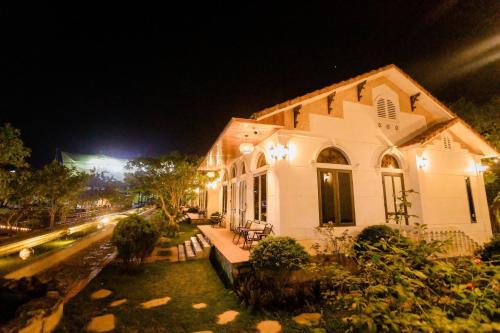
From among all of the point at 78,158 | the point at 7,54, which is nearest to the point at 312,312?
the point at 7,54

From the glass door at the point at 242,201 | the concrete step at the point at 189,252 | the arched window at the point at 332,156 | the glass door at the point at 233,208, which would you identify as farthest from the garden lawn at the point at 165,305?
the arched window at the point at 332,156

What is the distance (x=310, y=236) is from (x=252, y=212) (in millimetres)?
3020

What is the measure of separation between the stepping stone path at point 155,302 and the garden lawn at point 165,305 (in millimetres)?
115

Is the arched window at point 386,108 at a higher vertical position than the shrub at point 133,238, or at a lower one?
higher

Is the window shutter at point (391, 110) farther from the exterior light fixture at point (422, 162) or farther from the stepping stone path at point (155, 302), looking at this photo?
the stepping stone path at point (155, 302)

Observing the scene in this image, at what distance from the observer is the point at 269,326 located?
4.45 m

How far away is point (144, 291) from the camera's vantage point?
593 centimetres

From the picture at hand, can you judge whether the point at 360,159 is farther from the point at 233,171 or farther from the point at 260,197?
the point at 233,171

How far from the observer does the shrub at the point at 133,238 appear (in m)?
6.94

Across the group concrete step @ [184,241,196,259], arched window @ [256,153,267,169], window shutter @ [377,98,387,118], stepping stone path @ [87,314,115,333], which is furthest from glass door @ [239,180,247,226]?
stepping stone path @ [87,314,115,333]

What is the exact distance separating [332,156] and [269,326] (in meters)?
6.00

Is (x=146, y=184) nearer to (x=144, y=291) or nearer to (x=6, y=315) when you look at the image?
(x=144, y=291)

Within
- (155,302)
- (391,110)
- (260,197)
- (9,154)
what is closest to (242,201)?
(260,197)

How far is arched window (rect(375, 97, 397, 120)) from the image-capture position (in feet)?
31.4
